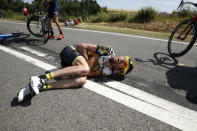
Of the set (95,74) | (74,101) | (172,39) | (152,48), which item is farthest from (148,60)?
(74,101)

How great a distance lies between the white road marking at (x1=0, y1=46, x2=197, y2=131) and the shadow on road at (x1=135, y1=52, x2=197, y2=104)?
412mm

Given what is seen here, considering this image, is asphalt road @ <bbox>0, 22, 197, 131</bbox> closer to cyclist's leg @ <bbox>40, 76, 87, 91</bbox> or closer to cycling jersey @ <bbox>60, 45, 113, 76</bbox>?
cyclist's leg @ <bbox>40, 76, 87, 91</bbox>

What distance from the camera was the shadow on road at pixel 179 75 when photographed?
242cm

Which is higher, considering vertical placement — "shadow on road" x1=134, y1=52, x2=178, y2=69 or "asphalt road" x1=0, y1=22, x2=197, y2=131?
"shadow on road" x1=134, y1=52, x2=178, y2=69

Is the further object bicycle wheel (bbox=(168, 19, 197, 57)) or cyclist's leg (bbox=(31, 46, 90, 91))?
bicycle wheel (bbox=(168, 19, 197, 57))

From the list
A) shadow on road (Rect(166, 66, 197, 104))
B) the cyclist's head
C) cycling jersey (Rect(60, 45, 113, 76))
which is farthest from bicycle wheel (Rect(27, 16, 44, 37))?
shadow on road (Rect(166, 66, 197, 104))

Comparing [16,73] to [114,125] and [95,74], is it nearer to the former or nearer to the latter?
[95,74]

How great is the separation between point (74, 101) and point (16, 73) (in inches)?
59.0

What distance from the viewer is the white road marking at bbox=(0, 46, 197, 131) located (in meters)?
1.76

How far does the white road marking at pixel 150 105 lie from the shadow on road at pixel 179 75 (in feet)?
1.35

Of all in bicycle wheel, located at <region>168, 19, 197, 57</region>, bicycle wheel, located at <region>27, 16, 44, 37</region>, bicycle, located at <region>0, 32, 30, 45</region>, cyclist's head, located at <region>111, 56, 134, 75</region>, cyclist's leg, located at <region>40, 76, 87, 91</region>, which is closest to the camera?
cyclist's leg, located at <region>40, 76, 87, 91</region>

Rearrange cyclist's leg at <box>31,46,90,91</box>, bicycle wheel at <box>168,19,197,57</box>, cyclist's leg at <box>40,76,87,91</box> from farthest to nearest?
bicycle wheel at <box>168,19,197,57</box>
cyclist's leg at <box>40,76,87,91</box>
cyclist's leg at <box>31,46,90,91</box>

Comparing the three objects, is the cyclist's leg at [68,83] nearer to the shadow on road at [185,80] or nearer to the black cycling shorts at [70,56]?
the black cycling shorts at [70,56]

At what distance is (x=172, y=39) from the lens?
12.8 ft
